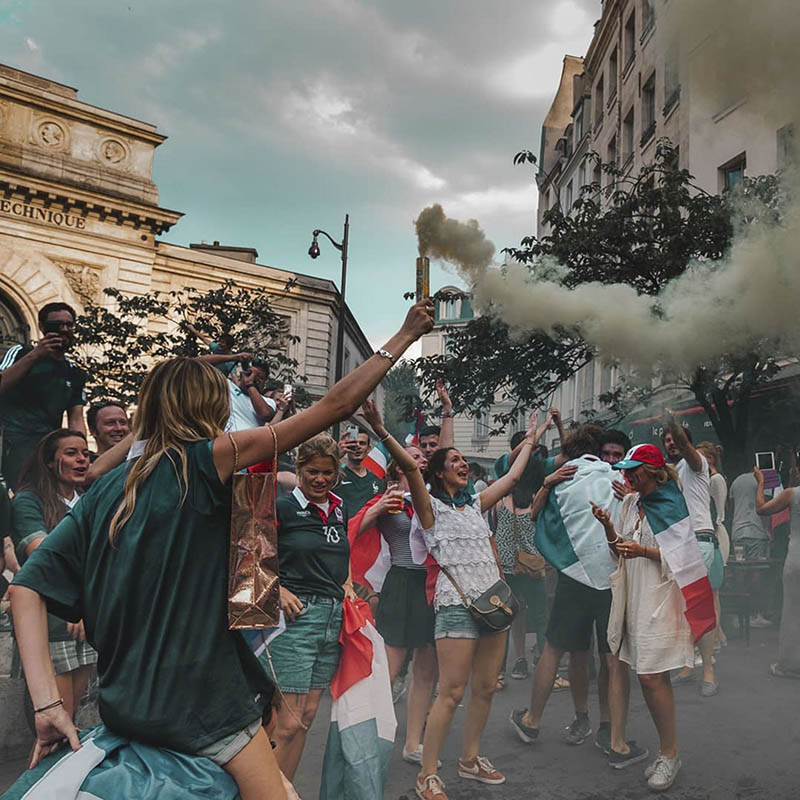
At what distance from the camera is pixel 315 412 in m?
1.88

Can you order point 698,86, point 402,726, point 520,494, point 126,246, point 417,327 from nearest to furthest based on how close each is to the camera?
point 417,327 → point 402,726 → point 520,494 → point 698,86 → point 126,246

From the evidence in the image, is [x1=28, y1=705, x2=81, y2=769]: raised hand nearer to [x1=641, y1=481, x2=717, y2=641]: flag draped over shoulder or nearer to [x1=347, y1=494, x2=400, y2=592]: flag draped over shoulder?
[x1=347, y1=494, x2=400, y2=592]: flag draped over shoulder

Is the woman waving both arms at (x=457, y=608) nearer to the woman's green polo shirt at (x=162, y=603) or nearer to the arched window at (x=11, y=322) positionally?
the woman's green polo shirt at (x=162, y=603)

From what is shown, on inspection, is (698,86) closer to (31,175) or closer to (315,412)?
(315,412)

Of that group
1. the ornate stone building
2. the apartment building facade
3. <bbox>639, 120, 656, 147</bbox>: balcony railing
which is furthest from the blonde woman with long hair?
the ornate stone building

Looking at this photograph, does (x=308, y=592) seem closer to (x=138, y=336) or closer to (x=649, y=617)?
(x=649, y=617)

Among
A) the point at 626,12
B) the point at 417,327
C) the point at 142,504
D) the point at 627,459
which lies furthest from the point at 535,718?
the point at 626,12

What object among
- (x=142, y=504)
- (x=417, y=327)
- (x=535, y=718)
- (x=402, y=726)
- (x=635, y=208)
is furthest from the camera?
(x=635, y=208)

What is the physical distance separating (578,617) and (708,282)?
516 centimetres

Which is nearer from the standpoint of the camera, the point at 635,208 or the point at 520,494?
the point at 520,494

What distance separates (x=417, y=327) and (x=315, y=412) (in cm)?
52

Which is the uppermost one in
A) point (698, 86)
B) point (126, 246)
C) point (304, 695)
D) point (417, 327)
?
point (126, 246)

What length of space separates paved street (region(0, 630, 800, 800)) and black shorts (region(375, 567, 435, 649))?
2.23 ft

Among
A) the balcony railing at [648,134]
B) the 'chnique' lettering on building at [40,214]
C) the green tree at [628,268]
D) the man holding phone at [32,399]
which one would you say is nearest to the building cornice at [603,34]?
the balcony railing at [648,134]
